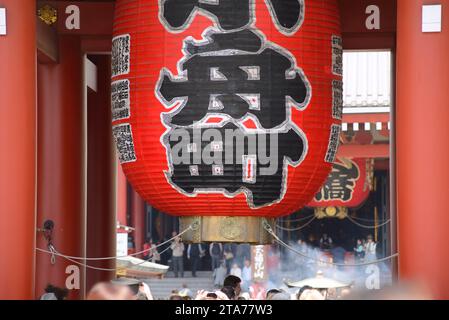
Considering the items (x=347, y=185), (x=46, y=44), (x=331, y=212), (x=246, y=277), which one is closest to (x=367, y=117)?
(x=347, y=185)

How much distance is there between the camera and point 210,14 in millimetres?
11453

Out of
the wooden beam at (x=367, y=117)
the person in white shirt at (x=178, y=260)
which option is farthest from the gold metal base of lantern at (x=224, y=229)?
the person in white shirt at (x=178, y=260)

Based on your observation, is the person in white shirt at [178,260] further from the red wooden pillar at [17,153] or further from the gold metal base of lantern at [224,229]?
the red wooden pillar at [17,153]

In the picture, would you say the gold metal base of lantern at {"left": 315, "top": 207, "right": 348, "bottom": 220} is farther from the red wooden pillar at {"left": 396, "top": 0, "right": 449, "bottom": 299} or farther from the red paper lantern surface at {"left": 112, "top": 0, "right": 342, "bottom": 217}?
the red wooden pillar at {"left": 396, "top": 0, "right": 449, "bottom": 299}

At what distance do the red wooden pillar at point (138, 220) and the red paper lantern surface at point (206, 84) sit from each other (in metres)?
14.1

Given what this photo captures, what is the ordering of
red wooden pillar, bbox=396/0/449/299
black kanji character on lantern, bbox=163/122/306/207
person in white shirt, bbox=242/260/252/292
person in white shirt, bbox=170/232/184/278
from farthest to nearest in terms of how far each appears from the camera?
person in white shirt, bbox=170/232/184/278 → person in white shirt, bbox=242/260/252/292 → black kanji character on lantern, bbox=163/122/306/207 → red wooden pillar, bbox=396/0/449/299

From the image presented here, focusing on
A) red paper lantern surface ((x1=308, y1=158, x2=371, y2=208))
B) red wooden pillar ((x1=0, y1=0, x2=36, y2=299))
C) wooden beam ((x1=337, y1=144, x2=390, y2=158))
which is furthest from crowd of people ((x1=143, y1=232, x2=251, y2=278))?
red wooden pillar ((x1=0, y1=0, x2=36, y2=299))

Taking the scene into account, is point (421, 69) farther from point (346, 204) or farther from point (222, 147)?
point (346, 204)

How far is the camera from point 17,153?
10.6 meters

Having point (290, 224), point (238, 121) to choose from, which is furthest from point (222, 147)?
point (290, 224)

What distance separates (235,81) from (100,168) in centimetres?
456

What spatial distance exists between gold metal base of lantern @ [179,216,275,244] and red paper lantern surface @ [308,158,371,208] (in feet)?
36.4

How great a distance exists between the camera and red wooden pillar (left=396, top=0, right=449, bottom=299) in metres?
10.1

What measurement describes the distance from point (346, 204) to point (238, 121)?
1192cm
